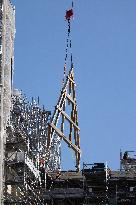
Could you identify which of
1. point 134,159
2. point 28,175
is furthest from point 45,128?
point 28,175

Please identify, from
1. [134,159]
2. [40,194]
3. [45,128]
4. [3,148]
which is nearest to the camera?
[3,148]

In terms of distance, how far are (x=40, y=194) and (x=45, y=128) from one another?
1831 cm

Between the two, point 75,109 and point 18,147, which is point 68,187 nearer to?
point 18,147

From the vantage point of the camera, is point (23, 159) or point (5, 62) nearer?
point (23, 159)

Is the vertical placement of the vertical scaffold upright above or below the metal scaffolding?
above

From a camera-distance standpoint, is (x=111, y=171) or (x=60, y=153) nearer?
(x=111, y=171)

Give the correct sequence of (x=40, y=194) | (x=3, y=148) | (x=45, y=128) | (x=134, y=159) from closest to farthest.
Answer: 1. (x=3, y=148)
2. (x=40, y=194)
3. (x=134, y=159)
4. (x=45, y=128)

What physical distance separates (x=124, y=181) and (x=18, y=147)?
36.1 feet

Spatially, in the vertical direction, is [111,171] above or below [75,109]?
below

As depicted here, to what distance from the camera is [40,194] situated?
83938 mm

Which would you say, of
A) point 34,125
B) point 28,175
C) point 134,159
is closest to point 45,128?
point 34,125

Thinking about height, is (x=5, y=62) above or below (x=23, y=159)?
above

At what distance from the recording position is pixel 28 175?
8181 centimetres

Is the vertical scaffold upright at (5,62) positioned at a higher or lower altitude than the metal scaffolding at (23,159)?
higher
